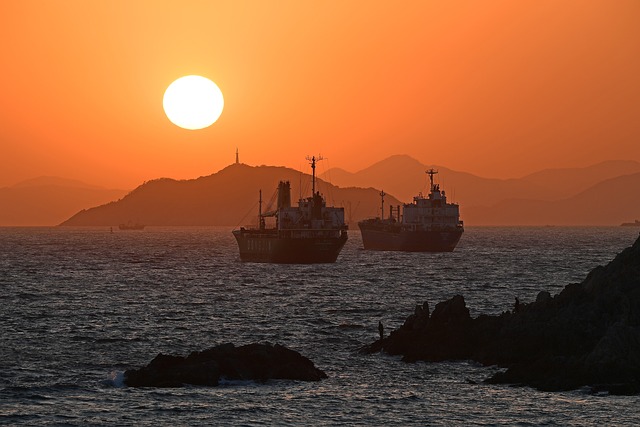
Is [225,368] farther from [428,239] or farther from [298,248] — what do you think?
[428,239]

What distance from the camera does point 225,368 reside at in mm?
42312

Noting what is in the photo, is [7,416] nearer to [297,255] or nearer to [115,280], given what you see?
[115,280]

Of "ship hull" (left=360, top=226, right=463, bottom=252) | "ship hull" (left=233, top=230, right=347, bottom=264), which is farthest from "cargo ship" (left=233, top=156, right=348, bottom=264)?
"ship hull" (left=360, top=226, right=463, bottom=252)

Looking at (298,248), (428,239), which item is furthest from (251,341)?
(428,239)

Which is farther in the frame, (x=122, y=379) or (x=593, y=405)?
(x=122, y=379)

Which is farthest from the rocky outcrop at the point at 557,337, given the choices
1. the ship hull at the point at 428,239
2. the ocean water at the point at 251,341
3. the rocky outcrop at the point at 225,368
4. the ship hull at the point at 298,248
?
the ship hull at the point at 428,239

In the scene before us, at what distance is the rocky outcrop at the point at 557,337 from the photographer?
4053 centimetres

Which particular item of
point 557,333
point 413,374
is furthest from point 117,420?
point 557,333

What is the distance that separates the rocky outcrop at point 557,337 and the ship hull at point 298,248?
3533 inches

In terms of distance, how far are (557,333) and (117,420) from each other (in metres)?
21.6

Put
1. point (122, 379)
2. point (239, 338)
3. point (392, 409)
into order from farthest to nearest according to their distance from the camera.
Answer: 1. point (239, 338)
2. point (122, 379)
3. point (392, 409)

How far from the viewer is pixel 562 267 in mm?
137125

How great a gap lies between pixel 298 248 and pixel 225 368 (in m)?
99.3

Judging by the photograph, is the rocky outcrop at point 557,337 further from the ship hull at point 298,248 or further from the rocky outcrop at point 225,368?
the ship hull at point 298,248
